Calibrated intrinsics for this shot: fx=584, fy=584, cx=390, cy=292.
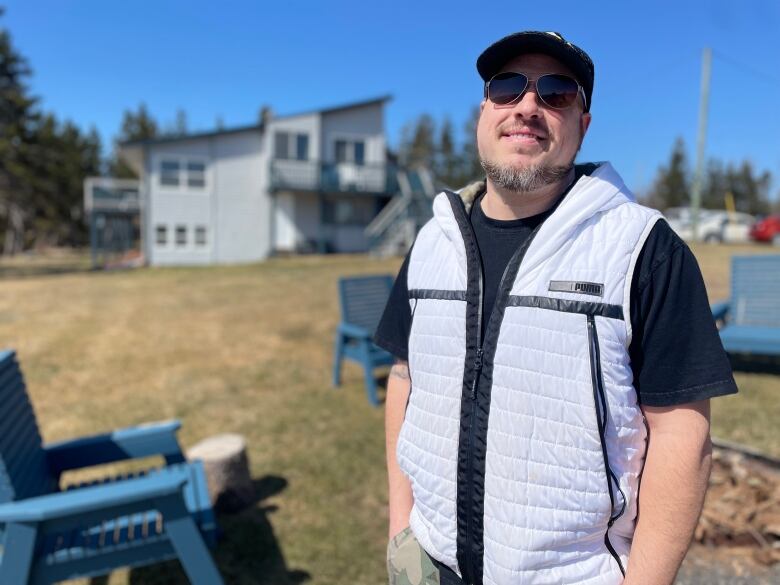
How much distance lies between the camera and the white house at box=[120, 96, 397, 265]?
24312 mm

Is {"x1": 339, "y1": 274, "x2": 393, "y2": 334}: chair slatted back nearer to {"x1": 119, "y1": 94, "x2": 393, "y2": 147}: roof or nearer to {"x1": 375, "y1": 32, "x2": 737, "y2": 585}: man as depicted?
{"x1": 375, "y1": 32, "x2": 737, "y2": 585}: man

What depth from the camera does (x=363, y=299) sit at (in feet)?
21.2

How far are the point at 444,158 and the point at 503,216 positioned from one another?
70.4 metres

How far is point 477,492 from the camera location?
4.88 feet

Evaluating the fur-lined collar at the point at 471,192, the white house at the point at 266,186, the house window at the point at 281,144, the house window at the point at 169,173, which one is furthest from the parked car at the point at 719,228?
the fur-lined collar at the point at 471,192

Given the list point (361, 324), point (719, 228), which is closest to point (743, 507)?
point (361, 324)

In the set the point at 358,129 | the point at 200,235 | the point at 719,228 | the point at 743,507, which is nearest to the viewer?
the point at 743,507

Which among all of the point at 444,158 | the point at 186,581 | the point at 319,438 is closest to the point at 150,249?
the point at 319,438

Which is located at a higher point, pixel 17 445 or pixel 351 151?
pixel 351 151

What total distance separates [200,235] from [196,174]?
101 inches

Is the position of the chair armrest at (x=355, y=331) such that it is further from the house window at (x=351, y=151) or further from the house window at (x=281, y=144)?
the house window at (x=351, y=151)

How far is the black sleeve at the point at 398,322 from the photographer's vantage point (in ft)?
6.05

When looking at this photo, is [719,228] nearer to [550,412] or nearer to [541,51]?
[541,51]

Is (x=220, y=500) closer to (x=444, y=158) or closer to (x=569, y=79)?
(x=569, y=79)
